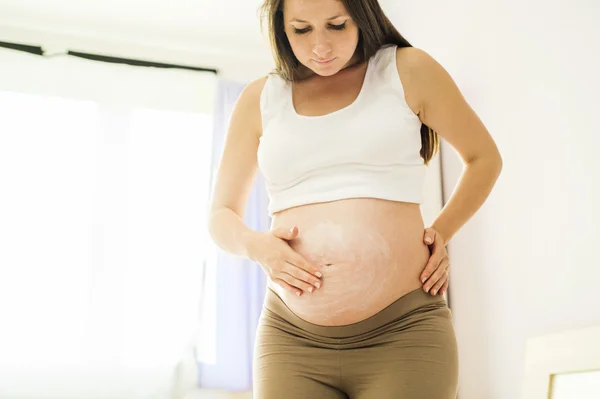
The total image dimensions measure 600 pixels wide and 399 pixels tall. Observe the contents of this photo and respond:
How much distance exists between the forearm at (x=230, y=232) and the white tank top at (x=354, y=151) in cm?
7

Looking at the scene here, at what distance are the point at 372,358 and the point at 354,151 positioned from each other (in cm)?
30

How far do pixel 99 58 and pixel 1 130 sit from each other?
0.61 meters

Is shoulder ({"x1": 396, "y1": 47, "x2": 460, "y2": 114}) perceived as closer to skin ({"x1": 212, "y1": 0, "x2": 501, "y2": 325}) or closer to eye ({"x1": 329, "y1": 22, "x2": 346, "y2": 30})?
skin ({"x1": 212, "y1": 0, "x2": 501, "y2": 325})

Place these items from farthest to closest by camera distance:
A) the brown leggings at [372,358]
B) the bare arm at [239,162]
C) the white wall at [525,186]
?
the white wall at [525,186]
the bare arm at [239,162]
the brown leggings at [372,358]

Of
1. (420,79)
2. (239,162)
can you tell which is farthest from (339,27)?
(239,162)

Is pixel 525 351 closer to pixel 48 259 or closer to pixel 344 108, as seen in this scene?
pixel 344 108

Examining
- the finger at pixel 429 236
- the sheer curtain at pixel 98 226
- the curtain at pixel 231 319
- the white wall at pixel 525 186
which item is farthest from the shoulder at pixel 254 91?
the sheer curtain at pixel 98 226

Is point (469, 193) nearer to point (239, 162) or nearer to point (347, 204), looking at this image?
point (347, 204)

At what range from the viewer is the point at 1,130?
2.71m

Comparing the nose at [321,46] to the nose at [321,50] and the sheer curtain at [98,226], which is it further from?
the sheer curtain at [98,226]

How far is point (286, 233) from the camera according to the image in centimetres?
85

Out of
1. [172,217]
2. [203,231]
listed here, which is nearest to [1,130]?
[172,217]

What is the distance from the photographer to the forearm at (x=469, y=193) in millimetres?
917

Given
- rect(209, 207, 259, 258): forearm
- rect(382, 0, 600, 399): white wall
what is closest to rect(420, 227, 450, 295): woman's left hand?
rect(209, 207, 259, 258): forearm
